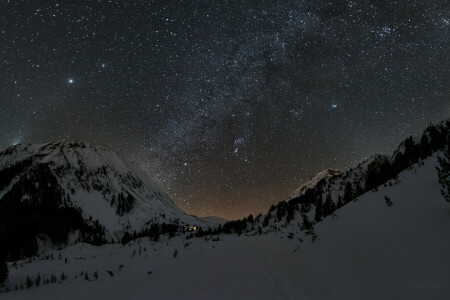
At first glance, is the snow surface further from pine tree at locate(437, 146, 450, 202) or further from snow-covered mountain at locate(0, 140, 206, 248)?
snow-covered mountain at locate(0, 140, 206, 248)

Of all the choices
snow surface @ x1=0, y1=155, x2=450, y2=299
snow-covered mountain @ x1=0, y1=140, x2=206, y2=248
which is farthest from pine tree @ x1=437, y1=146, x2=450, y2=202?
snow-covered mountain @ x1=0, y1=140, x2=206, y2=248

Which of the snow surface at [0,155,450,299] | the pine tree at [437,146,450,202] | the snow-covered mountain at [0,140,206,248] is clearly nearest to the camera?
the snow surface at [0,155,450,299]

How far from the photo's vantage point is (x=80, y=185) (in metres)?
62.8

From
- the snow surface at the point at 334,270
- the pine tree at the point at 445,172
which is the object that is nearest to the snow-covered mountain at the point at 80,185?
the snow surface at the point at 334,270

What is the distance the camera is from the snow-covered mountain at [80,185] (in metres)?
54.8

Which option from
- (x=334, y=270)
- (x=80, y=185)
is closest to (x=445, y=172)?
(x=334, y=270)

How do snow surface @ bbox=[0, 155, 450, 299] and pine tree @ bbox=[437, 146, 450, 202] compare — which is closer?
snow surface @ bbox=[0, 155, 450, 299]

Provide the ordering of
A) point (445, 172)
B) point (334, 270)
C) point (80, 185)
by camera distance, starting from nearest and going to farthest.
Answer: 1. point (334, 270)
2. point (445, 172)
3. point (80, 185)

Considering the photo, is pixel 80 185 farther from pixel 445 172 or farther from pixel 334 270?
pixel 445 172

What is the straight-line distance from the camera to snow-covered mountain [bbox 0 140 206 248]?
5478 cm

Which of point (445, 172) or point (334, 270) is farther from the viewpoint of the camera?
Result: point (445, 172)

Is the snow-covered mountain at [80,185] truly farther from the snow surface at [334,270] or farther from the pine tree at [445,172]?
the pine tree at [445,172]

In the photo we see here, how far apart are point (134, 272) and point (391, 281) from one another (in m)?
6.20

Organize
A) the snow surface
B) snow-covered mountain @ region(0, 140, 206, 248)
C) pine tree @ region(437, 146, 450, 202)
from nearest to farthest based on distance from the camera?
the snow surface, pine tree @ region(437, 146, 450, 202), snow-covered mountain @ region(0, 140, 206, 248)
